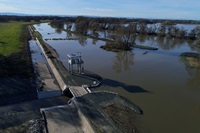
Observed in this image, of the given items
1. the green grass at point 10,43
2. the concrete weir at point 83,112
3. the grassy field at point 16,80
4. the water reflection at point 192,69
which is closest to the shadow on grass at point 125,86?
the concrete weir at point 83,112

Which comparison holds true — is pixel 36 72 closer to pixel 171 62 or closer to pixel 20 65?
pixel 20 65

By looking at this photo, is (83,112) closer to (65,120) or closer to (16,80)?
(65,120)

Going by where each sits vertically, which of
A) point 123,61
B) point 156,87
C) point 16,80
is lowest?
point 156,87

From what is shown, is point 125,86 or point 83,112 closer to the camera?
point 83,112

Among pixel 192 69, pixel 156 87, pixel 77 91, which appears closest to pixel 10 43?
pixel 77 91

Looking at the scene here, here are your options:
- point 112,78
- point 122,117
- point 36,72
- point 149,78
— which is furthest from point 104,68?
point 122,117

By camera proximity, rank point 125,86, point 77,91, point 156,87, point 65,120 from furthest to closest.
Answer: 1. point 156,87
2. point 125,86
3. point 77,91
4. point 65,120

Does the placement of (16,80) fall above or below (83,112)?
below

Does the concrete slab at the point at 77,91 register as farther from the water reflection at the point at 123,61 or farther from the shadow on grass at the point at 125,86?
the water reflection at the point at 123,61
